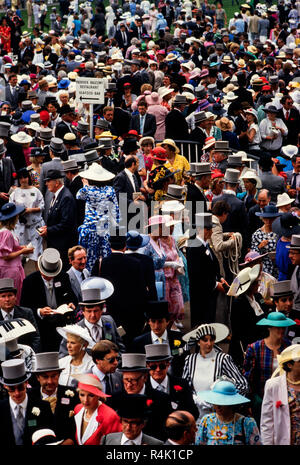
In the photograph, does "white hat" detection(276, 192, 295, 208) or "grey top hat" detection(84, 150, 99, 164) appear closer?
"white hat" detection(276, 192, 295, 208)

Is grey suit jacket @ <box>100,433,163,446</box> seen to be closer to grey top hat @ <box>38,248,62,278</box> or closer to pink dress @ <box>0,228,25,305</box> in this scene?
grey top hat @ <box>38,248,62,278</box>

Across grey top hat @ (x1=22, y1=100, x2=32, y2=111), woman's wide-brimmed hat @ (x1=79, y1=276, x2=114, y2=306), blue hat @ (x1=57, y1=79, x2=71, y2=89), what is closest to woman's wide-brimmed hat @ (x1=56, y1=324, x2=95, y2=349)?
woman's wide-brimmed hat @ (x1=79, y1=276, x2=114, y2=306)

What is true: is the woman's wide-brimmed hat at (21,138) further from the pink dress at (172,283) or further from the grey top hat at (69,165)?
the pink dress at (172,283)

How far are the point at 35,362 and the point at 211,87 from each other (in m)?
12.9

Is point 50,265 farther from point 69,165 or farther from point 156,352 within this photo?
point 69,165

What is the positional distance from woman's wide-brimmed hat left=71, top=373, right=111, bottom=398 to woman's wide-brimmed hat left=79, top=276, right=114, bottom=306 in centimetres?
124

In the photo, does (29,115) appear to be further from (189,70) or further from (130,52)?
(130,52)

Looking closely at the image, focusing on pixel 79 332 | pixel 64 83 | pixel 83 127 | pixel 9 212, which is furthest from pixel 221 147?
pixel 64 83

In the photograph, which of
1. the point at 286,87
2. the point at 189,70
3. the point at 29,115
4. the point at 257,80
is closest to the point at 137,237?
the point at 29,115

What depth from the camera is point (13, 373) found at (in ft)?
22.5

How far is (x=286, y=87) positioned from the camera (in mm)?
20625

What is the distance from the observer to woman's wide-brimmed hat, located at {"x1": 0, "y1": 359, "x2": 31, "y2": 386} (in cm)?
686

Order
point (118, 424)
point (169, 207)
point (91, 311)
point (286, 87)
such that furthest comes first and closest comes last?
point (286, 87), point (169, 207), point (91, 311), point (118, 424)

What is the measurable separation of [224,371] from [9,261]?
3292 millimetres
